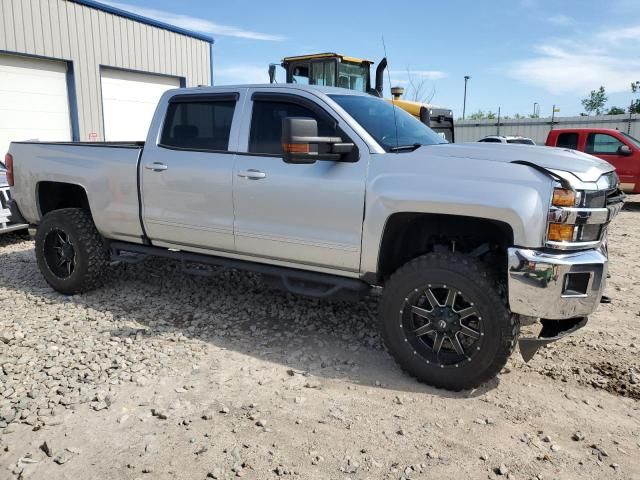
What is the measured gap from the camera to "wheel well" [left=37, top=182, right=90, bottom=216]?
5469 mm

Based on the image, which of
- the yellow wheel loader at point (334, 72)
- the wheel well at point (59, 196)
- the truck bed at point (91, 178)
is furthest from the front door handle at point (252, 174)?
the yellow wheel loader at point (334, 72)

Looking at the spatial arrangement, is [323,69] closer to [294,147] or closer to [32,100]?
[32,100]

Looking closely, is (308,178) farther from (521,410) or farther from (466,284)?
(521,410)

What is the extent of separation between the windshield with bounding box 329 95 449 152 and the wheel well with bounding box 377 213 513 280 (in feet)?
1.85

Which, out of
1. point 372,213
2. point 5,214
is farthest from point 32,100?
point 372,213

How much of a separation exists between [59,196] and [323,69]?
6.63 m

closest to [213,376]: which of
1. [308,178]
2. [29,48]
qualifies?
[308,178]

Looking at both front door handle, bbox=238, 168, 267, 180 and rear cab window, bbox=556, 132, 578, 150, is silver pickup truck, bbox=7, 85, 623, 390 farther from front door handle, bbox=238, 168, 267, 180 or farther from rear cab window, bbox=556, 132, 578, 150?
rear cab window, bbox=556, 132, 578, 150

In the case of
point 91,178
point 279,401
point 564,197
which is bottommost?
point 279,401

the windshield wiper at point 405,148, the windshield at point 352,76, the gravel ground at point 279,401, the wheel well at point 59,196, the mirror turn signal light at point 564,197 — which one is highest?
the windshield at point 352,76

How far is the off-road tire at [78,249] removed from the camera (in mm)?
5121

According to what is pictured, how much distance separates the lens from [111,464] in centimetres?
270

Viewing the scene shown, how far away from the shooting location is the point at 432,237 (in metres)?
3.83

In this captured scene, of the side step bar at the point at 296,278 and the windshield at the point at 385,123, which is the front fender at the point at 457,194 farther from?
the windshield at the point at 385,123
